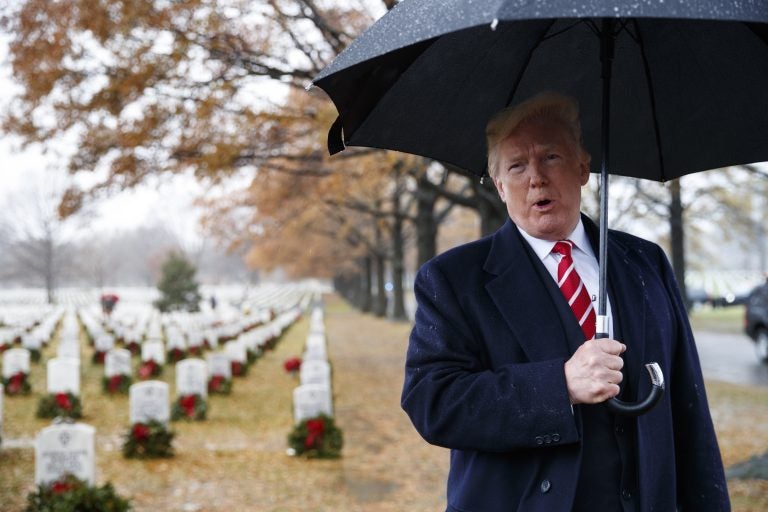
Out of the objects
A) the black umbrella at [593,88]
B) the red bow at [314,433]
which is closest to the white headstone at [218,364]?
the red bow at [314,433]

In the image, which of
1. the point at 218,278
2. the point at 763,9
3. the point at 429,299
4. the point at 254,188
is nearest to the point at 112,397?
the point at 254,188

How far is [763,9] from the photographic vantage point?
1643mm

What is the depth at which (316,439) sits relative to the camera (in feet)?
28.4

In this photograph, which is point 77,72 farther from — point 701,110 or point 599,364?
point 599,364

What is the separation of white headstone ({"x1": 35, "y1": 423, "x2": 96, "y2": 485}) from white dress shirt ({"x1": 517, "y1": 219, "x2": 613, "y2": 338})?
5468 mm

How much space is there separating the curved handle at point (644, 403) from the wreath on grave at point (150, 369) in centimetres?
1392

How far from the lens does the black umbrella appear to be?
2320 millimetres

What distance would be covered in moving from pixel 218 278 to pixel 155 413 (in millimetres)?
95857

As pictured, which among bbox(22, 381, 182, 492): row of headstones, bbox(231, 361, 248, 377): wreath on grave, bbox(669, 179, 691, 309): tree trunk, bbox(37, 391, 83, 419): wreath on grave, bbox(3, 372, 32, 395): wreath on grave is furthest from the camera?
bbox(669, 179, 691, 309): tree trunk

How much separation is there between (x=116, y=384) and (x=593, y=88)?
12.0m

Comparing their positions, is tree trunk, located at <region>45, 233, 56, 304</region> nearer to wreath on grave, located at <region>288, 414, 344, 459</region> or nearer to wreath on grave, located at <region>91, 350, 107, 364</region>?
wreath on grave, located at <region>91, 350, 107, 364</region>

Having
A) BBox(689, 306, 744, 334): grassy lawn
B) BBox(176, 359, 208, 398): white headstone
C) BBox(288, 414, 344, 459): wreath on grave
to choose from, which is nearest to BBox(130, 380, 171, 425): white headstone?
BBox(288, 414, 344, 459): wreath on grave

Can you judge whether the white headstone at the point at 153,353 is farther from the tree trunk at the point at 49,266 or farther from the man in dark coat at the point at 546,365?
the tree trunk at the point at 49,266

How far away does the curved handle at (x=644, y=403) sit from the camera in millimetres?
1775
